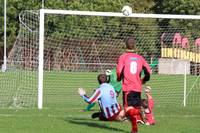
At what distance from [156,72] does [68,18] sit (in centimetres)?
582

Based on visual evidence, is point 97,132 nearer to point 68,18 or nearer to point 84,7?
point 68,18

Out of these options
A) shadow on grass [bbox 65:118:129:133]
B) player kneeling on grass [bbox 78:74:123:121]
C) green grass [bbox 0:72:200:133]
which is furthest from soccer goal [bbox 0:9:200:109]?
player kneeling on grass [bbox 78:74:123:121]

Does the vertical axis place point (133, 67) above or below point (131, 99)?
above

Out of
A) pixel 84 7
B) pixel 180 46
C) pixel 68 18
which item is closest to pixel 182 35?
pixel 180 46

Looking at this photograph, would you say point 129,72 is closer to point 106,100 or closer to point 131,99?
point 131,99

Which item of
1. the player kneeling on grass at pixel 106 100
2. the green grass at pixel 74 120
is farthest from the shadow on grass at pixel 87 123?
the player kneeling on grass at pixel 106 100

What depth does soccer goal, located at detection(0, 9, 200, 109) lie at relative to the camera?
2170cm

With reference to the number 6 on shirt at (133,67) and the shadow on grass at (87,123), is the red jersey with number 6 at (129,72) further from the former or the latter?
the shadow on grass at (87,123)

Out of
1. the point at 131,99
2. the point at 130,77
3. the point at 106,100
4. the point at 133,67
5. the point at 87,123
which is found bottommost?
the point at 87,123

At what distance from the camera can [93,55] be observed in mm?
33500

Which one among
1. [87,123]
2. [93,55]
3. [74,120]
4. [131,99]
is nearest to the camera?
[131,99]

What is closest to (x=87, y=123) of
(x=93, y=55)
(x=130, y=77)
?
(x=130, y=77)

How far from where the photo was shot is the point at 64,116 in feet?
51.6

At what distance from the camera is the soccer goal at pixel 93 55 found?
21.7 m
